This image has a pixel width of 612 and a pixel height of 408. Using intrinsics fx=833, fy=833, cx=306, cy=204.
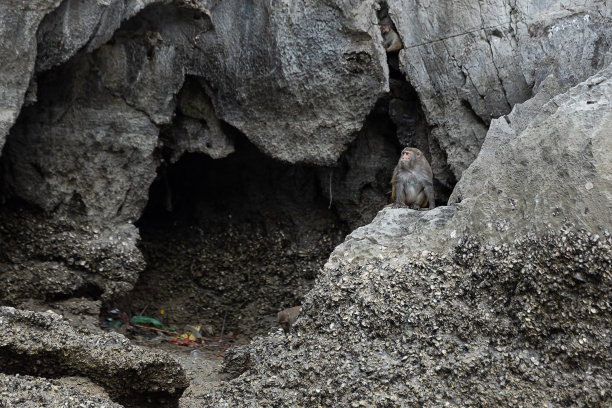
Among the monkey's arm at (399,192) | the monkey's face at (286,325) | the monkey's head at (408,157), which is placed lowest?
the monkey's face at (286,325)

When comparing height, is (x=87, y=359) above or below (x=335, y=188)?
below

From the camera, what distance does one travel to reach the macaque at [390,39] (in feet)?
28.3

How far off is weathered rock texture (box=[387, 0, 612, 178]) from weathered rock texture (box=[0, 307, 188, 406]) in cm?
383

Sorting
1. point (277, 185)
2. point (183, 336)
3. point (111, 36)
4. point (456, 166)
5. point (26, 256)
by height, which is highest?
point (111, 36)

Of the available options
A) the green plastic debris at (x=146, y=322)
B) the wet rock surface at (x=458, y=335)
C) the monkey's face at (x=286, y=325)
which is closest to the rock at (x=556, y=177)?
the wet rock surface at (x=458, y=335)

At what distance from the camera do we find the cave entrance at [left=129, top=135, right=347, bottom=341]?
31.6 ft

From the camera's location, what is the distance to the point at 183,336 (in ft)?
29.7

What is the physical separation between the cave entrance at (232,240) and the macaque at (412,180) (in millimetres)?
1651

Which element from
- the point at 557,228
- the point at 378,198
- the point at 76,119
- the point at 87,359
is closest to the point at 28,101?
the point at 76,119

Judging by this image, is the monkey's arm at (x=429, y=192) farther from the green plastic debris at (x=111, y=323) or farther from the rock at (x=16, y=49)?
the rock at (x=16, y=49)

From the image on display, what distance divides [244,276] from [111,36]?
3300 millimetres

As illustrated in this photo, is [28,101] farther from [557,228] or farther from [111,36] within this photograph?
[557,228]

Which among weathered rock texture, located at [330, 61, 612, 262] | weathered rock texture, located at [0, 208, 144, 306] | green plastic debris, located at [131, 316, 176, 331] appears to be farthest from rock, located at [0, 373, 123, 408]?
green plastic debris, located at [131, 316, 176, 331]

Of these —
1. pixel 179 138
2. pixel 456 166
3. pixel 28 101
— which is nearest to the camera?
pixel 28 101
